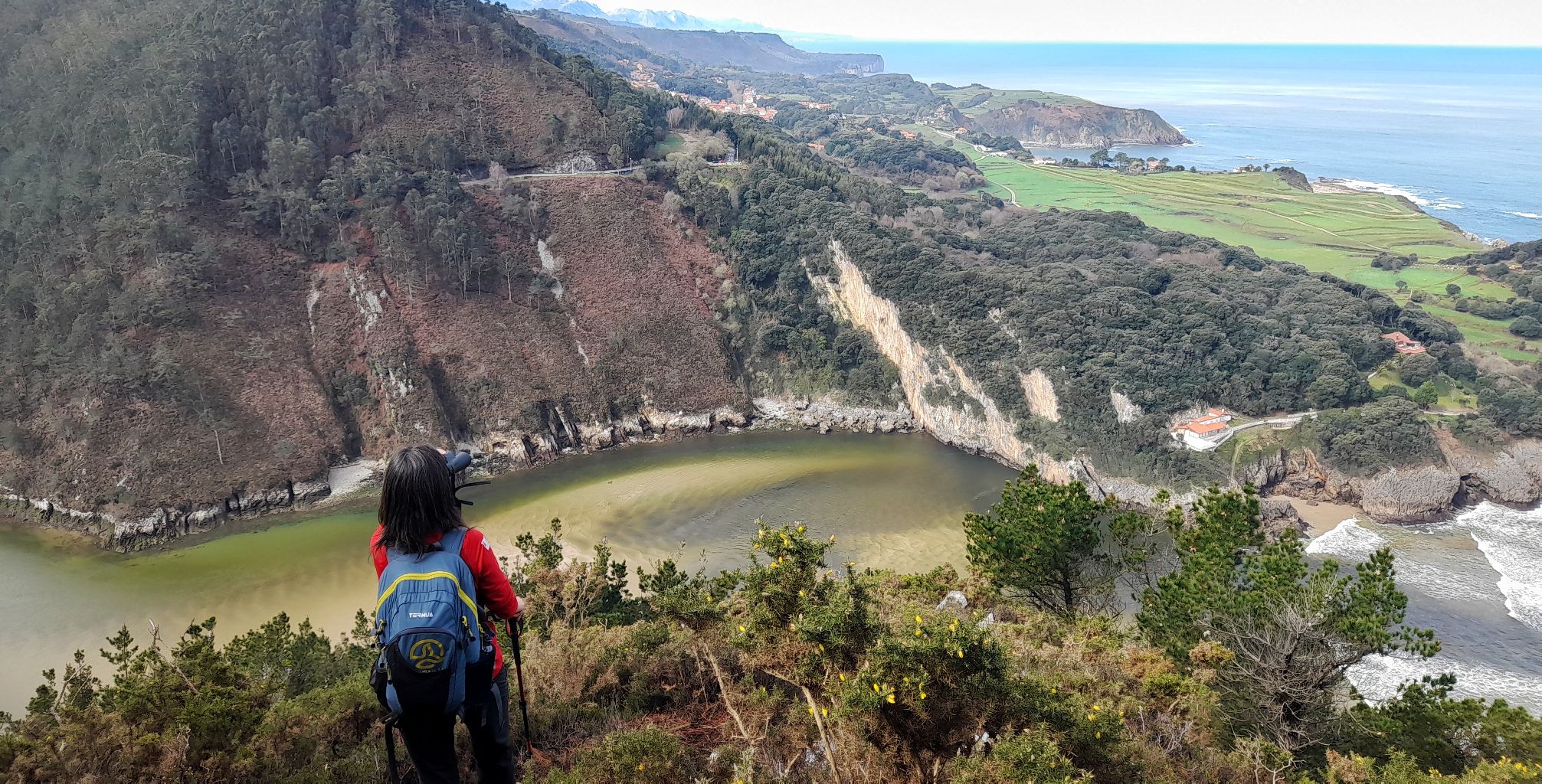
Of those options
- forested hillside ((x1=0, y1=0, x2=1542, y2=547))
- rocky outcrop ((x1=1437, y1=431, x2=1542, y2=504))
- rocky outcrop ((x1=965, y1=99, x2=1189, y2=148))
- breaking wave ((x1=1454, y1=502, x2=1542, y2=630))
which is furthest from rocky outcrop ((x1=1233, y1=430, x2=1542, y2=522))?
rocky outcrop ((x1=965, y1=99, x2=1189, y2=148))

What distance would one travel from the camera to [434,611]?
12.0ft

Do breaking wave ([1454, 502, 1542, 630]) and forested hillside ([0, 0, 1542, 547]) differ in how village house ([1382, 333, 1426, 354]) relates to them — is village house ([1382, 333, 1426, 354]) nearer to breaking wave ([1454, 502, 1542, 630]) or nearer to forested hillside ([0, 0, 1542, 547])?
forested hillside ([0, 0, 1542, 547])

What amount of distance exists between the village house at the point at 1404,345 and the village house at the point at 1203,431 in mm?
12841

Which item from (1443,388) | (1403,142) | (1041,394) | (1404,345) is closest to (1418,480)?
(1443,388)

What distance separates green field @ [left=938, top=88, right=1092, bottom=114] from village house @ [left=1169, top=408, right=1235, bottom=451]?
11470 cm

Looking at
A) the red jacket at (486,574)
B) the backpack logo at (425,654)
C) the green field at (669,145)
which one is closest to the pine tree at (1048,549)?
the red jacket at (486,574)

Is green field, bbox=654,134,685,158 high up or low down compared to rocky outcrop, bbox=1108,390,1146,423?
up

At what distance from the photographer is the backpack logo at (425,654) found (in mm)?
3580

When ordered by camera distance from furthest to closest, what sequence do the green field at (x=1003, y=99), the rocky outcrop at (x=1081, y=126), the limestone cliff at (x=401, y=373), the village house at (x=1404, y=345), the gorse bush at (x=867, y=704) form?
the green field at (x=1003, y=99)
the rocky outcrop at (x=1081, y=126)
the village house at (x=1404, y=345)
the limestone cliff at (x=401, y=373)
the gorse bush at (x=867, y=704)

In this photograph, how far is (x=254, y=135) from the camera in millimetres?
40344

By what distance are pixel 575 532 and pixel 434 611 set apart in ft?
90.7

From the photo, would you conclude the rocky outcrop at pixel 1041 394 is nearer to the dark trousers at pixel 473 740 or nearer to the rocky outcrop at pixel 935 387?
the rocky outcrop at pixel 935 387

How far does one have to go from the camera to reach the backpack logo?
358cm

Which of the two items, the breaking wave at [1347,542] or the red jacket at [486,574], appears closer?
the red jacket at [486,574]
